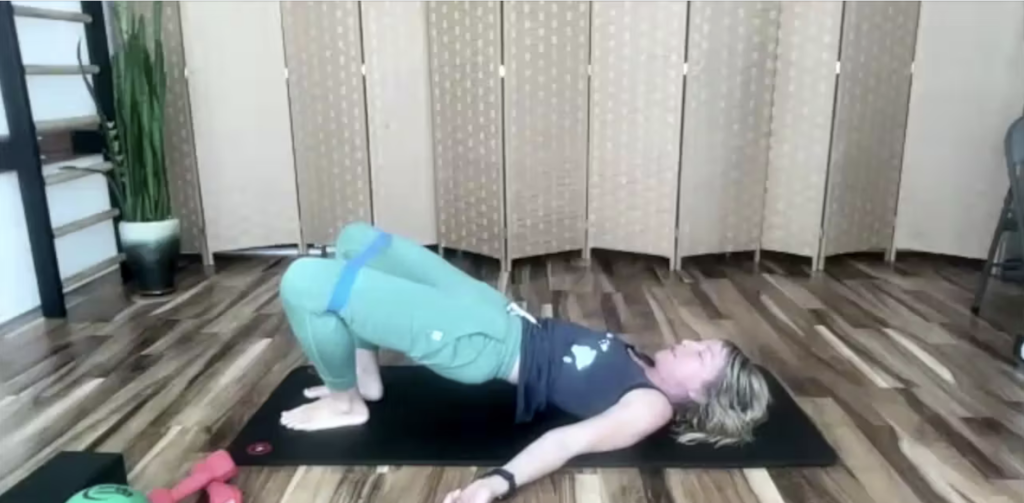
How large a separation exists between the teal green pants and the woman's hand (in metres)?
0.32

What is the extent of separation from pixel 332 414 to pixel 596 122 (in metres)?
2.18

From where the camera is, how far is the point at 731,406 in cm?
183

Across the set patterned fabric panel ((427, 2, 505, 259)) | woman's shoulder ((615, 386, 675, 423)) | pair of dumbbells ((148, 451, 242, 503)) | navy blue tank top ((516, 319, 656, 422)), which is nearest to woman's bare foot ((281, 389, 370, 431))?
pair of dumbbells ((148, 451, 242, 503))

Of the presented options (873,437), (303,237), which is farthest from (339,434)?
(303,237)

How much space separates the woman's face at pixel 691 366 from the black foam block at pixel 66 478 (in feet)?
4.08

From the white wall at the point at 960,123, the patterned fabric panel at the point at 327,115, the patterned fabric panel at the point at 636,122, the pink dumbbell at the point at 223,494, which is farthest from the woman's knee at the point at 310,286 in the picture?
the white wall at the point at 960,123

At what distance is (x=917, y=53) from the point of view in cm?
362

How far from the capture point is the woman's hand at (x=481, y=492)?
A: 5.17 ft

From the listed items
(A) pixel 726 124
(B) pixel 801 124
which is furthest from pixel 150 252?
(B) pixel 801 124

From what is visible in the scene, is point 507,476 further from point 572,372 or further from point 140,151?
point 140,151

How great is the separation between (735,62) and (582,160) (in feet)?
2.70

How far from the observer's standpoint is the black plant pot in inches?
127

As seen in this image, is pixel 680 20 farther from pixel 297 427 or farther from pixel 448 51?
pixel 297 427

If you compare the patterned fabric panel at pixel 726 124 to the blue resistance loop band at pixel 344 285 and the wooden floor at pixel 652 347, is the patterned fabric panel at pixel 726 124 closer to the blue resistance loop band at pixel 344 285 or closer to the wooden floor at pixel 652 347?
the wooden floor at pixel 652 347
